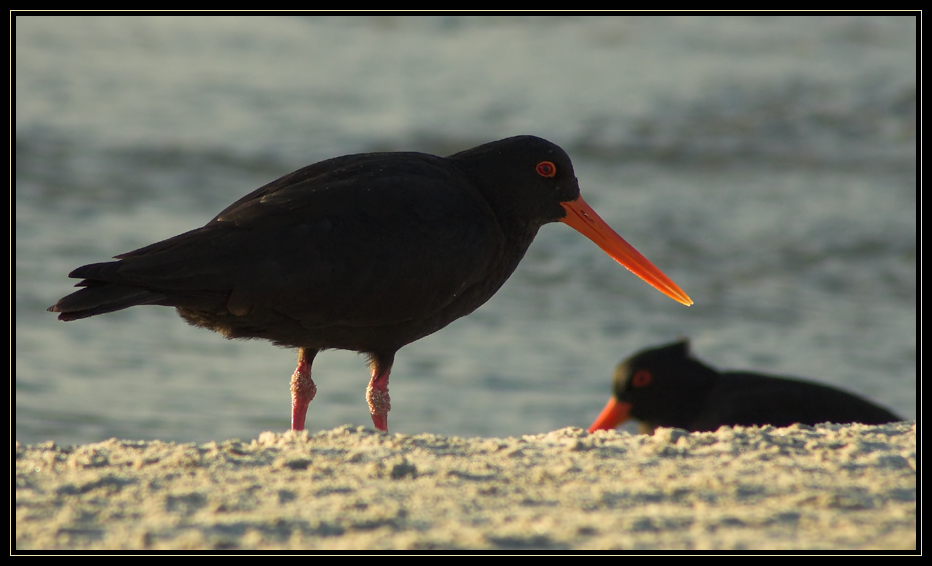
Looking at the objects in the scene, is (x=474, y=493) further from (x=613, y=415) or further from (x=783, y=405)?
(x=613, y=415)

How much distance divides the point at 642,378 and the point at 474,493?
427cm

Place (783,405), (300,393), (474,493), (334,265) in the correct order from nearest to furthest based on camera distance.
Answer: (474,493) → (334,265) → (300,393) → (783,405)

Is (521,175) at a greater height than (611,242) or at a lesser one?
greater

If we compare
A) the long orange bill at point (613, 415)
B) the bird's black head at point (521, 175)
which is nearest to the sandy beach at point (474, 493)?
the bird's black head at point (521, 175)

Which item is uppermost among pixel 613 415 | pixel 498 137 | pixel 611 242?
pixel 498 137

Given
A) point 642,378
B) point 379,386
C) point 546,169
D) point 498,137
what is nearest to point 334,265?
point 379,386

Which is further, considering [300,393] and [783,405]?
[783,405]

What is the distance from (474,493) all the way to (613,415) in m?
4.10

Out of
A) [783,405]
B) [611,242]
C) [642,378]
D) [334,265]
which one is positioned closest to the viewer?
[334,265]

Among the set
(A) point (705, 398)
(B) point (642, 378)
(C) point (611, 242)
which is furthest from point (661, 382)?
(C) point (611, 242)

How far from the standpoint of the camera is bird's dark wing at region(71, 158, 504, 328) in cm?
405

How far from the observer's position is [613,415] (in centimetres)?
714

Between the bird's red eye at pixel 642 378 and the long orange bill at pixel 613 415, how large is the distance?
0.17 metres
